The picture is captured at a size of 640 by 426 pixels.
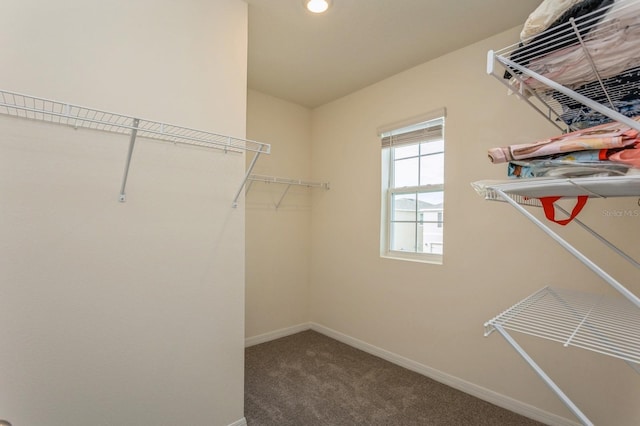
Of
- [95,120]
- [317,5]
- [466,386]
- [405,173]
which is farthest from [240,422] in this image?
[317,5]

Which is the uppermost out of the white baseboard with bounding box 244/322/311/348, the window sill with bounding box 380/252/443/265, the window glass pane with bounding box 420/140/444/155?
the window glass pane with bounding box 420/140/444/155

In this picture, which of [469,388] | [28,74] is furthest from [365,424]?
[28,74]

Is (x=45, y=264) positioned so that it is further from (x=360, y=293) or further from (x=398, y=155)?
(x=398, y=155)

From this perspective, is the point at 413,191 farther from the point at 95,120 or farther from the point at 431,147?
the point at 95,120

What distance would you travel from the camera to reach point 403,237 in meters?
2.85

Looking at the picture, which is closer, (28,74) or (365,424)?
(28,74)

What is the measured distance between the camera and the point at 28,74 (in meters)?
1.27

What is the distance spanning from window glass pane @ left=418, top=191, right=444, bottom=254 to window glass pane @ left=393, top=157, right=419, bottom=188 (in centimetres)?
16

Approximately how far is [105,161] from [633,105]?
2.05 metres

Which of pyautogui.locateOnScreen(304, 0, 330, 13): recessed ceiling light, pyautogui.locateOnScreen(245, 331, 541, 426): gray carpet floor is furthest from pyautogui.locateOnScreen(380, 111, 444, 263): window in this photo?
pyautogui.locateOnScreen(304, 0, 330, 13): recessed ceiling light

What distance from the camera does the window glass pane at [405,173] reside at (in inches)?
109

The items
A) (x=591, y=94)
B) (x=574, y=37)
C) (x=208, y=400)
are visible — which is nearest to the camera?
(x=574, y=37)

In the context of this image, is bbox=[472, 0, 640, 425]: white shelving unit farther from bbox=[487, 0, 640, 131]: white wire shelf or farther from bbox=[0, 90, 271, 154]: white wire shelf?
bbox=[0, 90, 271, 154]: white wire shelf

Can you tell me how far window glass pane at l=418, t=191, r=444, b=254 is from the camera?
8.40ft
